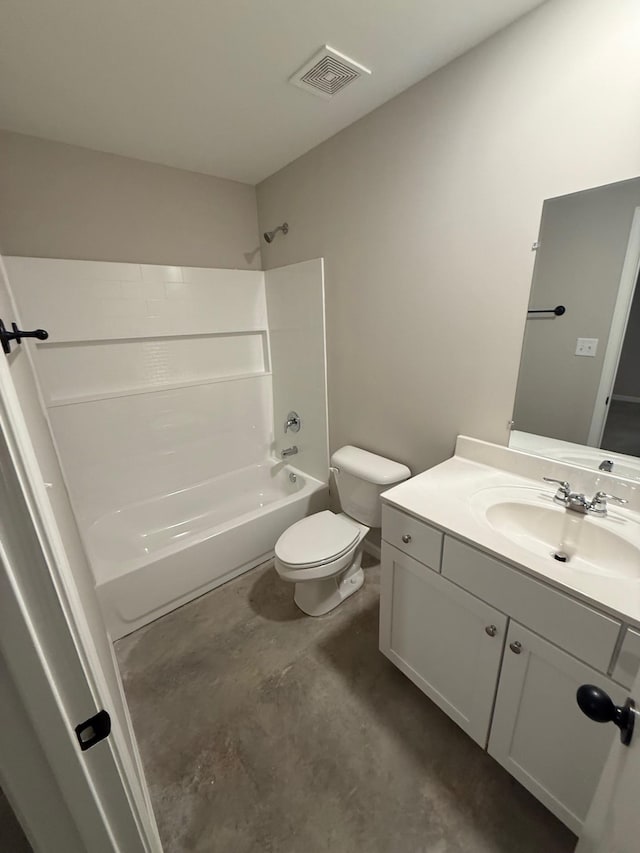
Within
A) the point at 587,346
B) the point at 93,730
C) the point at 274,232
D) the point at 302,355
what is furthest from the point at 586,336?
the point at 274,232

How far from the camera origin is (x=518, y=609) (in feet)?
3.13

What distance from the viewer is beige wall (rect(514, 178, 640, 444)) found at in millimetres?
1102

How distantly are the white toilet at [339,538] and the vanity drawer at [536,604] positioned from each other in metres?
0.68

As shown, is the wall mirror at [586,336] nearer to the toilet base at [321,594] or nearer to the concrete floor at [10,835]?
the toilet base at [321,594]

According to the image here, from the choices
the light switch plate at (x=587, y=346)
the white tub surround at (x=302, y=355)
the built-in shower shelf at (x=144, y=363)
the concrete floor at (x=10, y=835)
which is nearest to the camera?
the concrete floor at (x=10, y=835)

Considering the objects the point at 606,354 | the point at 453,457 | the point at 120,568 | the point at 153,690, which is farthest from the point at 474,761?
the point at 120,568

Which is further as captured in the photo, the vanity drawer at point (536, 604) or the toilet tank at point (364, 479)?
the toilet tank at point (364, 479)

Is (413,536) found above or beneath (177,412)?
beneath

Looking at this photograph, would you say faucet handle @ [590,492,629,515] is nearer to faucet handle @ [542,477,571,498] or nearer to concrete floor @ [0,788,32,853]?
faucet handle @ [542,477,571,498]

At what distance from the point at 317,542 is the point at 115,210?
6.95 ft

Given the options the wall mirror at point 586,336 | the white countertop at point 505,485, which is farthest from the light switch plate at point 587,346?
the white countertop at point 505,485

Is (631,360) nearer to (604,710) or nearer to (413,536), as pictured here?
(413,536)

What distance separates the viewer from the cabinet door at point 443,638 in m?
1.07

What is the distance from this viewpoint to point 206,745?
50.4 inches
